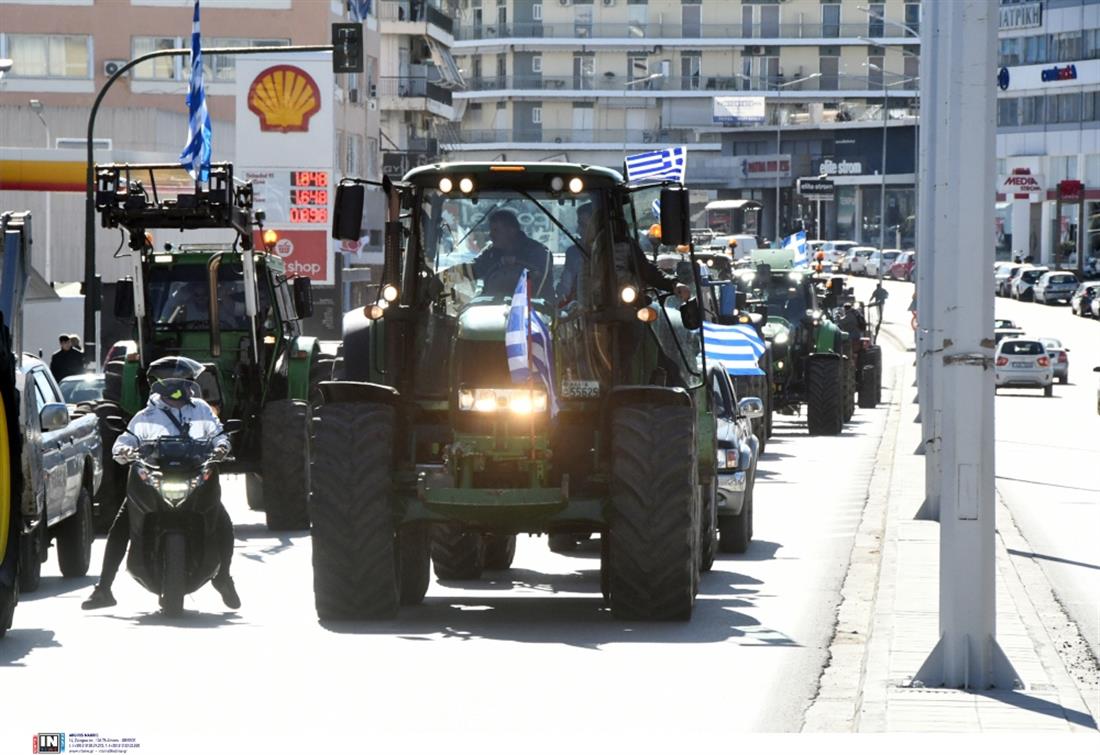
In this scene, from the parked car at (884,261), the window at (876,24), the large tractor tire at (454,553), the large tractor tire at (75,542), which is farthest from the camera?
the window at (876,24)

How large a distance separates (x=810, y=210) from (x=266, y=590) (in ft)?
408

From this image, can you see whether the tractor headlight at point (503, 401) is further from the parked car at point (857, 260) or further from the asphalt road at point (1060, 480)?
the parked car at point (857, 260)

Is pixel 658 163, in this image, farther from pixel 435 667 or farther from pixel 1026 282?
pixel 1026 282

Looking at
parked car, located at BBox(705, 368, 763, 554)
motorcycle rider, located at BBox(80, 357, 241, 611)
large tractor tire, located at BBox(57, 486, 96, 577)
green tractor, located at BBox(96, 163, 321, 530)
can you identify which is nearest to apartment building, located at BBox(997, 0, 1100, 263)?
green tractor, located at BBox(96, 163, 321, 530)

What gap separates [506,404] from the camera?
47.3 feet

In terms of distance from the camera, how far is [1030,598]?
1603 cm

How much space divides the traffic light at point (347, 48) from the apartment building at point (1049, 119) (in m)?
76.9

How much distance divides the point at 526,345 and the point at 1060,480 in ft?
57.8

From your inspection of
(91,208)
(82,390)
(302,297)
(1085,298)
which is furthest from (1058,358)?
(302,297)

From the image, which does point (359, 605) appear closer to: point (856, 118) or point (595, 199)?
point (595, 199)

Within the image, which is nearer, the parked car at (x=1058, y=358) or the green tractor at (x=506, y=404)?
the green tractor at (x=506, y=404)

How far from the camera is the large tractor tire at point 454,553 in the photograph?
1728 cm

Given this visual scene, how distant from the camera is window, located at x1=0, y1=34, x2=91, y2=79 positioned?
76438mm

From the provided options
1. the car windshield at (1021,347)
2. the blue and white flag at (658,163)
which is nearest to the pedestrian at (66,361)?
the blue and white flag at (658,163)
